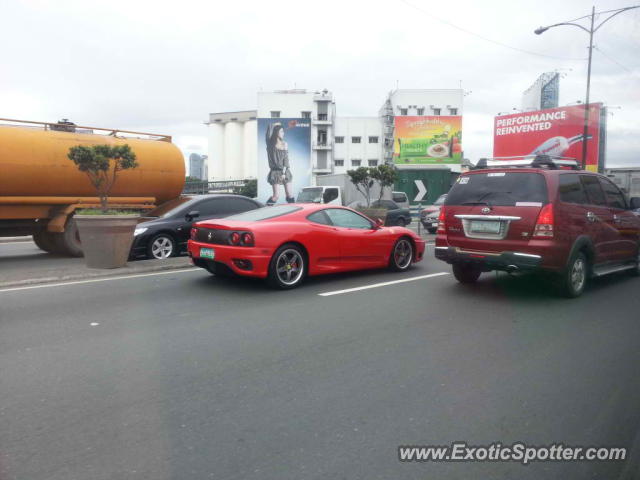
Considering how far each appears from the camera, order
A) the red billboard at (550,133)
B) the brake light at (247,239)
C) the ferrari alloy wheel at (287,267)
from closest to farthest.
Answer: the brake light at (247,239) < the ferrari alloy wheel at (287,267) < the red billboard at (550,133)

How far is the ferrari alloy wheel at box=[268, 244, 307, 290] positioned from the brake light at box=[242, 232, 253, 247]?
38cm

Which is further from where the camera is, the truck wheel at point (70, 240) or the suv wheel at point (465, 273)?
the truck wheel at point (70, 240)

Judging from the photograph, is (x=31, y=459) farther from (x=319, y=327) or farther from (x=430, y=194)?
(x=430, y=194)

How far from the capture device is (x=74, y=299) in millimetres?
7070

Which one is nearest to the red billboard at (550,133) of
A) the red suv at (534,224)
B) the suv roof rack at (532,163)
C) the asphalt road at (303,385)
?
the suv roof rack at (532,163)

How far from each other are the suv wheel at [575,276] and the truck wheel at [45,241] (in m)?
10.7

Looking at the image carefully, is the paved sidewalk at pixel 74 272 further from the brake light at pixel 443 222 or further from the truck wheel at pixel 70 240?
the brake light at pixel 443 222

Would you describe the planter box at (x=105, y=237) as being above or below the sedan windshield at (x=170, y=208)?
below

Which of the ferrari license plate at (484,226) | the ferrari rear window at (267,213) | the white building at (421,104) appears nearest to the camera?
the ferrari license plate at (484,226)

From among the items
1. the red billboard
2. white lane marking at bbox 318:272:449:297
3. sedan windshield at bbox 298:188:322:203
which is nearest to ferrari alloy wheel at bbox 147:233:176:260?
white lane marking at bbox 318:272:449:297

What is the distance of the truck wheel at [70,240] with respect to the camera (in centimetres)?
1162

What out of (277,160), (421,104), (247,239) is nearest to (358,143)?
(421,104)

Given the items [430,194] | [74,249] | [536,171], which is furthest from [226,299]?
[430,194]

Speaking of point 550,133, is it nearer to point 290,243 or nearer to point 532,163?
point 532,163
